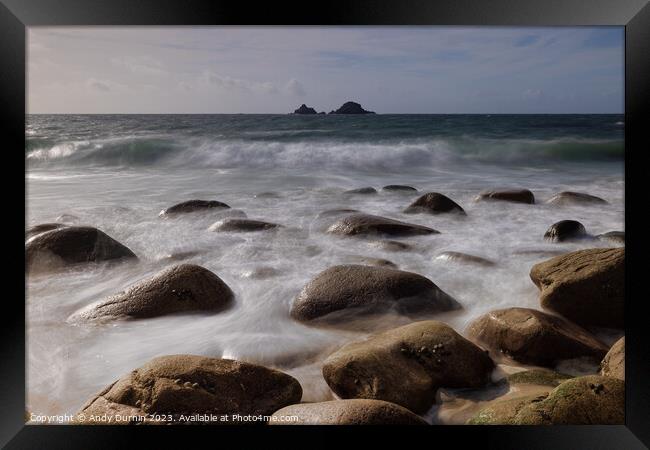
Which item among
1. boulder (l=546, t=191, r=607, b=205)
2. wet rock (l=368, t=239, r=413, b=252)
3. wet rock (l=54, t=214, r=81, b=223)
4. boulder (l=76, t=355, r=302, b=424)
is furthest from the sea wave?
boulder (l=76, t=355, r=302, b=424)

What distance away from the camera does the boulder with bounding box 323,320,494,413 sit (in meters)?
2.72

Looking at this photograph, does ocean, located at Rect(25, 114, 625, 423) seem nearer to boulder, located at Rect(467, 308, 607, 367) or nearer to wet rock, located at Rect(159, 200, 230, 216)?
wet rock, located at Rect(159, 200, 230, 216)

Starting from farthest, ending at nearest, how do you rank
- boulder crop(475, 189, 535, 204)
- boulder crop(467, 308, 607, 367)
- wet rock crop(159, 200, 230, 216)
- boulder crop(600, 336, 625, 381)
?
boulder crop(475, 189, 535, 204), wet rock crop(159, 200, 230, 216), boulder crop(467, 308, 607, 367), boulder crop(600, 336, 625, 381)

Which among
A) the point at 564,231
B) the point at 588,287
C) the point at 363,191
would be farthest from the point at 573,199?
the point at 363,191

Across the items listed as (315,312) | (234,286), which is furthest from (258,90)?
(315,312)

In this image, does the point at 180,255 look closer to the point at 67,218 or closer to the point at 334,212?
the point at 67,218

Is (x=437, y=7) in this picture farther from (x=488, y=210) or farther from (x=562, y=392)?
(x=488, y=210)

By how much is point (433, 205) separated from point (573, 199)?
140cm

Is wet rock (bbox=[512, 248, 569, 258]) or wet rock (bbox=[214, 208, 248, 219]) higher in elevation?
wet rock (bbox=[214, 208, 248, 219])

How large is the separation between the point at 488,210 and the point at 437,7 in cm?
278

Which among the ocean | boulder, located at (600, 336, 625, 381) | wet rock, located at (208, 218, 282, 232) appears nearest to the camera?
boulder, located at (600, 336, 625, 381)

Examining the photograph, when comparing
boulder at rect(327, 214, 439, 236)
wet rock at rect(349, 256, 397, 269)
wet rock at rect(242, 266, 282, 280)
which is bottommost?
wet rock at rect(242, 266, 282, 280)

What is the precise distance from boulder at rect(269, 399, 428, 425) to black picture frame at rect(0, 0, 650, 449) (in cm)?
17

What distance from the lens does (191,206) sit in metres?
5.03
